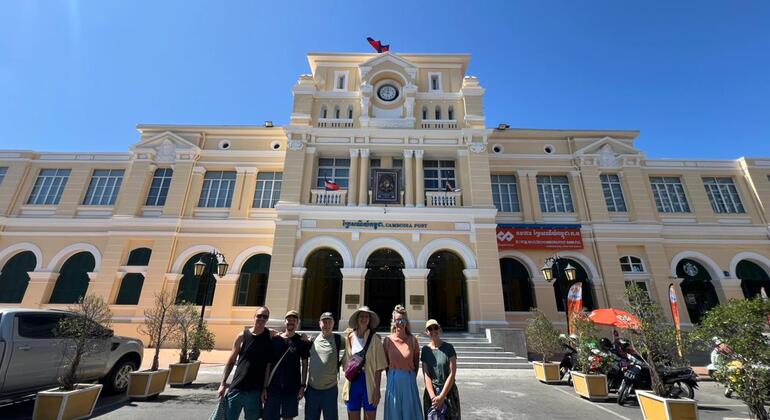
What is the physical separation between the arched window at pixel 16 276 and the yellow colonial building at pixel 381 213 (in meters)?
0.07

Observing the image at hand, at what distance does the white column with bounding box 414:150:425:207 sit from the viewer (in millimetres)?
15616

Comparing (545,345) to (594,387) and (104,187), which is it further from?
(104,187)

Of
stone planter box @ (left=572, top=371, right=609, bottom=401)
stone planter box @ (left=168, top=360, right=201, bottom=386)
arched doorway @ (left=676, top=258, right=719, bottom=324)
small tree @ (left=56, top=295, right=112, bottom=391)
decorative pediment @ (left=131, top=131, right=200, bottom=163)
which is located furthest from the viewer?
decorative pediment @ (left=131, top=131, right=200, bottom=163)

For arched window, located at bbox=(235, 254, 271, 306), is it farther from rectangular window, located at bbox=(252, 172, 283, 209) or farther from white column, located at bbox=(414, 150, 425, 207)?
white column, located at bbox=(414, 150, 425, 207)

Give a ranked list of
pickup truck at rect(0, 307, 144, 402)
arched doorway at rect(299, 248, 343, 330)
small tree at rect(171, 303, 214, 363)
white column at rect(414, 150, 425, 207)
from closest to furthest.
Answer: pickup truck at rect(0, 307, 144, 402) → small tree at rect(171, 303, 214, 363) → white column at rect(414, 150, 425, 207) → arched doorway at rect(299, 248, 343, 330)

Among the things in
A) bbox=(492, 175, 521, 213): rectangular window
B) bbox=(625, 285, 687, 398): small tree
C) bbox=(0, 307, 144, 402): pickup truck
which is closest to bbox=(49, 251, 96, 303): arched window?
bbox=(0, 307, 144, 402): pickup truck

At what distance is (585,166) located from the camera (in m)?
18.6

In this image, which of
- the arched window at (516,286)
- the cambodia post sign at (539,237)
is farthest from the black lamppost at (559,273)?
the arched window at (516,286)

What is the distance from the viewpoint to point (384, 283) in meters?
16.7

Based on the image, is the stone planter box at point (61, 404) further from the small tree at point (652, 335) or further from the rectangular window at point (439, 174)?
the rectangular window at point (439, 174)

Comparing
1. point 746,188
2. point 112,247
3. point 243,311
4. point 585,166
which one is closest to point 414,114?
point 585,166

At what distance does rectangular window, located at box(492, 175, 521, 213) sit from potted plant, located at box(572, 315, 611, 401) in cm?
954

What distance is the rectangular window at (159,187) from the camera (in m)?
17.8

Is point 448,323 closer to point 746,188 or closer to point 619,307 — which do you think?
point 619,307
